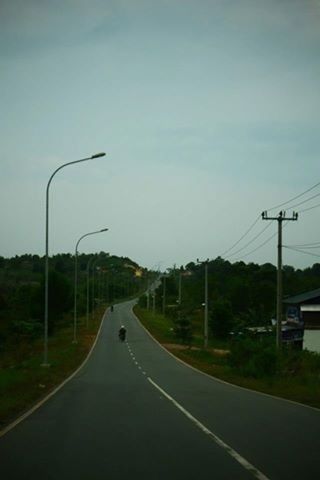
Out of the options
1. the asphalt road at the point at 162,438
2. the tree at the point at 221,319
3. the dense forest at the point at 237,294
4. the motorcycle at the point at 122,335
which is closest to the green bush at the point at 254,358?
the asphalt road at the point at 162,438

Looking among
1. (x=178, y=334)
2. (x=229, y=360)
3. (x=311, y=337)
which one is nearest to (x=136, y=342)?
(x=178, y=334)

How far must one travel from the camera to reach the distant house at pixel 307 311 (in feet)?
180

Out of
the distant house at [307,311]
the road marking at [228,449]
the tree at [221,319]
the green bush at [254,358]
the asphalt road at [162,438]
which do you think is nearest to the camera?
the road marking at [228,449]

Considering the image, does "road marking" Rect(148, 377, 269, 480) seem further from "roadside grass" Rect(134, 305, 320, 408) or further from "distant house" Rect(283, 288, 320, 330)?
"distant house" Rect(283, 288, 320, 330)

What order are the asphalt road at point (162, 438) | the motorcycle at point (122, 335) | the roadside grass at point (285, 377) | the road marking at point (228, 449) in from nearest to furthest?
1. the road marking at point (228, 449)
2. the asphalt road at point (162, 438)
3. the roadside grass at point (285, 377)
4. the motorcycle at point (122, 335)

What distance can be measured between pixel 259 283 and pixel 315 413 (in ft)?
258

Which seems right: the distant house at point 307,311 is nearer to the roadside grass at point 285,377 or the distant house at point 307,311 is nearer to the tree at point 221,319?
the roadside grass at point 285,377

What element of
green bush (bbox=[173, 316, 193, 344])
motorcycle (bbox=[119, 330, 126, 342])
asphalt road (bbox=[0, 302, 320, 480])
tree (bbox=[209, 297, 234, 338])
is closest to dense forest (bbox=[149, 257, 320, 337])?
tree (bbox=[209, 297, 234, 338])

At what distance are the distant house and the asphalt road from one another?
3235cm

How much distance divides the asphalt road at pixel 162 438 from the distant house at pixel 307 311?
1274 inches

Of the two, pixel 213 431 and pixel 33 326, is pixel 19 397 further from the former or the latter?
Result: pixel 33 326

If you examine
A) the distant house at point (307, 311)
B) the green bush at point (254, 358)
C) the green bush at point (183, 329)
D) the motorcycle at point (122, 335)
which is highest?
the distant house at point (307, 311)

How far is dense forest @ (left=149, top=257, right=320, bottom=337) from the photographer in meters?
71.9

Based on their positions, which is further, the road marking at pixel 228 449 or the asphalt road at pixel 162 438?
the asphalt road at pixel 162 438
